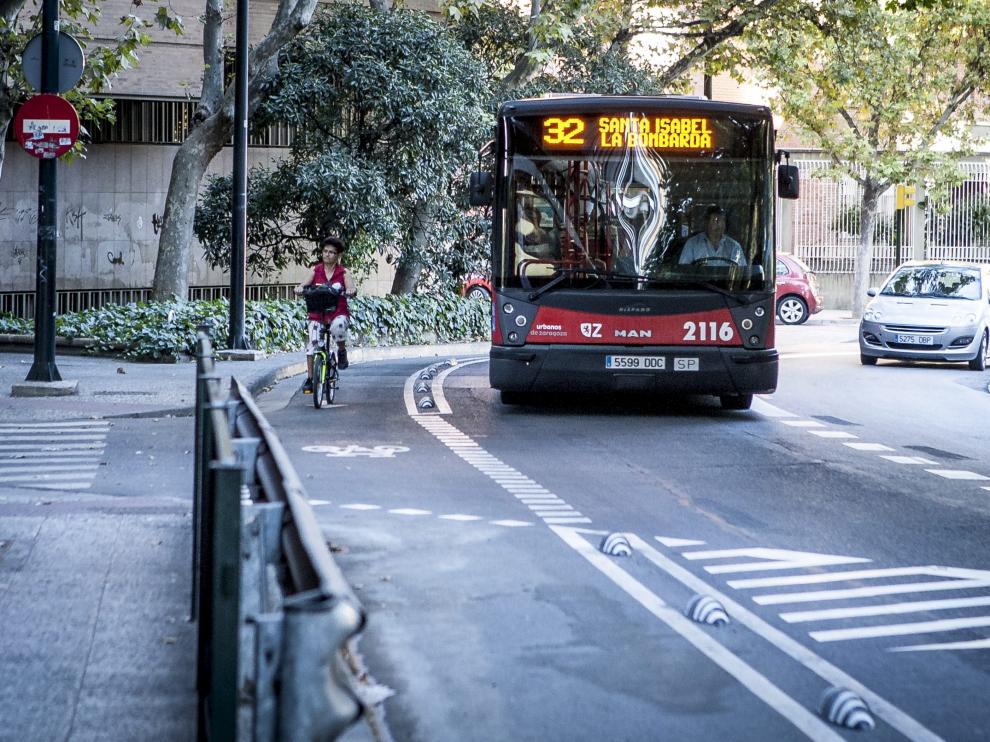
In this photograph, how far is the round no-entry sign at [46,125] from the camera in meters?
15.3

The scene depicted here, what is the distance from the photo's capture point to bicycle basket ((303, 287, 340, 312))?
15875 mm

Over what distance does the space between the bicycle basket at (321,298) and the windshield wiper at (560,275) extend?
2.39 meters

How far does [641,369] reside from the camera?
47.9 ft

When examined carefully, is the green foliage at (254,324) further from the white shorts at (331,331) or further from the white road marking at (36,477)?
the white road marking at (36,477)

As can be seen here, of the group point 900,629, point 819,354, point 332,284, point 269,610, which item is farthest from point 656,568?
point 819,354

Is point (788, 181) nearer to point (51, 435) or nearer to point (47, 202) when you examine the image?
point (51, 435)

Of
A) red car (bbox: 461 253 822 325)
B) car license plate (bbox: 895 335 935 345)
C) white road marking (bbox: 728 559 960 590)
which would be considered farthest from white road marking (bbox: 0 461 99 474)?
red car (bbox: 461 253 822 325)

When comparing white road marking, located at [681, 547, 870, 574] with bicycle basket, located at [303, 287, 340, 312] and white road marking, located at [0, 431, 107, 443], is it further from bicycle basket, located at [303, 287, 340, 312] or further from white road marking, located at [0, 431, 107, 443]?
bicycle basket, located at [303, 287, 340, 312]

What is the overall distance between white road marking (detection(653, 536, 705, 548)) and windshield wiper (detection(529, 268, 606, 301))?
Answer: 6.39 meters

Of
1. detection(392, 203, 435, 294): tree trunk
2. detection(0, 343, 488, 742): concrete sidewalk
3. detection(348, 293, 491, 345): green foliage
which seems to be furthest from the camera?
detection(392, 203, 435, 294): tree trunk

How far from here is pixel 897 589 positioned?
23.7 feet

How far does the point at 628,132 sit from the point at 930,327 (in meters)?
11.0

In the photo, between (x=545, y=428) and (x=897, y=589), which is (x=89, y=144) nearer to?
(x=545, y=428)

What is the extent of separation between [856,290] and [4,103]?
3010 centimetres
